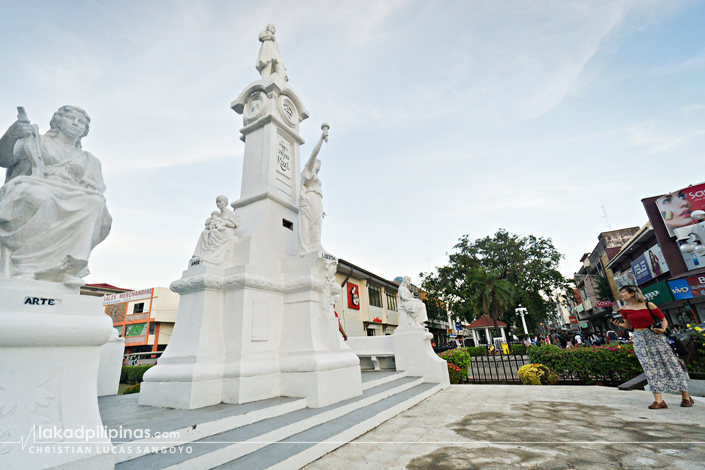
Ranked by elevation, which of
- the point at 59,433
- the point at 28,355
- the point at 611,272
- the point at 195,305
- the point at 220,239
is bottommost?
the point at 59,433

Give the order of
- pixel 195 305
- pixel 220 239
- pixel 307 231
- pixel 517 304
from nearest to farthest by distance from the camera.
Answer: pixel 195 305, pixel 220 239, pixel 307 231, pixel 517 304

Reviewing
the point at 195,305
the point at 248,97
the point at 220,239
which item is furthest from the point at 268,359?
the point at 248,97

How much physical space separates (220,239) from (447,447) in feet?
13.8

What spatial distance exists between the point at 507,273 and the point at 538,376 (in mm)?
24731

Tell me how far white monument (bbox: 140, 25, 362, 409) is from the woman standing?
164 inches

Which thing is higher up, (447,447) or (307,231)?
(307,231)

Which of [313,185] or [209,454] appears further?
[313,185]

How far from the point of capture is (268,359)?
4777 mm

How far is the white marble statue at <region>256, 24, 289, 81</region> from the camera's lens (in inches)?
291

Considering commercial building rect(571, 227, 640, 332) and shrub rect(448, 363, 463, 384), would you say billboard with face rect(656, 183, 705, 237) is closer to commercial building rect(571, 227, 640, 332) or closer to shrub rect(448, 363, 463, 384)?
commercial building rect(571, 227, 640, 332)

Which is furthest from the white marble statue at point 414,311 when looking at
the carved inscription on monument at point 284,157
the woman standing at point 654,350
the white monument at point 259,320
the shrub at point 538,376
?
the carved inscription on monument at point 284,157

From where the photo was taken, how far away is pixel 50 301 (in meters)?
2.18

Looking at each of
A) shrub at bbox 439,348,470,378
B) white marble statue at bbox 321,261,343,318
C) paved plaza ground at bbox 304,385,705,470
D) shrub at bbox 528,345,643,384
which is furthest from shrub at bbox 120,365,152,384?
shrub at bbox 528,345,643,384

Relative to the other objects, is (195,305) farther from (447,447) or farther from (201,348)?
(447,447)
